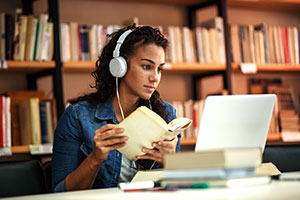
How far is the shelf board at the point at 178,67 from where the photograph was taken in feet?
8.75

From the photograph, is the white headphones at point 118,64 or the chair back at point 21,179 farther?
the white headphones at point 118,64

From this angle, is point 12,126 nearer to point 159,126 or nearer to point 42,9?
point 42,9

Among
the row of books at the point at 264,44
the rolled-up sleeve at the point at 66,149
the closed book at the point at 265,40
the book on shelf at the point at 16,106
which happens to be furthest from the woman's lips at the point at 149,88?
the closed book at the point at 265,40

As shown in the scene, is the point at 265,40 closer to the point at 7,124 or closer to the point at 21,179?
the point at 7,124

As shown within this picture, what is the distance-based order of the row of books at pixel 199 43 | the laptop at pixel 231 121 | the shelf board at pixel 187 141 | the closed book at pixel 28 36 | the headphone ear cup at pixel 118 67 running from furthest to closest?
the row of books at pixel 199 43, the shelf board at pixel 187 141, the closed book at pixel 28 36, the headphone ear cup at pixel 118 67, the laptop at pixel 231 121

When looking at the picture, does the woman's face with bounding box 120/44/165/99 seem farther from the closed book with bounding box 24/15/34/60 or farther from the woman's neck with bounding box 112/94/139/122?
the closed book with bounding box 24/15/34/60

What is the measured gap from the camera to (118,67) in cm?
181

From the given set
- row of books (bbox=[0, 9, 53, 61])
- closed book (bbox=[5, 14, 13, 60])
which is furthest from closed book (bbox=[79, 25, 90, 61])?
closed book (bbox=[5, 14, 13, 60])

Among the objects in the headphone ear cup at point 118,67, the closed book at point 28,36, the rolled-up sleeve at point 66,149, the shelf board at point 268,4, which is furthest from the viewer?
the shelf board at point 268,4

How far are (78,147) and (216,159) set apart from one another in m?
0.89

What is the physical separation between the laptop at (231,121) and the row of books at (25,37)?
1574mm

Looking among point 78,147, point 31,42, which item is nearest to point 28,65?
point 31,42

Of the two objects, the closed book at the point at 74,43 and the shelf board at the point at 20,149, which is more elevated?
the closed book at the point at 74,43

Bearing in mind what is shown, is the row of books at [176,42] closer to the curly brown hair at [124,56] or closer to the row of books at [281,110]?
the row of books at [281,110]
